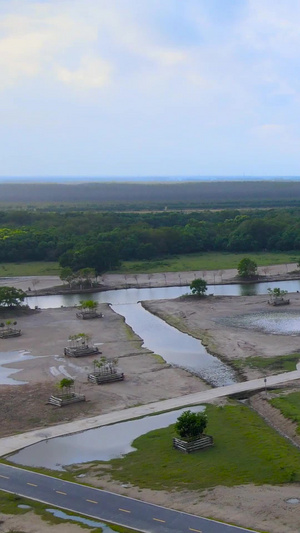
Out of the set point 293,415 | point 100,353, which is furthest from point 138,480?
point 100,353

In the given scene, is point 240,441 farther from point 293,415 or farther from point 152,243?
point 152,243

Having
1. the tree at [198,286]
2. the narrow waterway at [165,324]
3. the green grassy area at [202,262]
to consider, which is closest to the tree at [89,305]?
the narrow waterway at [165,324]

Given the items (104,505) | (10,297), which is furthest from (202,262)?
(104,505)

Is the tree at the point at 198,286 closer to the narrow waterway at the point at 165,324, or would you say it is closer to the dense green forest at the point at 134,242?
the narrow waterway at the point at 165,324

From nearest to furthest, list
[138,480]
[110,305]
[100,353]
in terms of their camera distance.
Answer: [138,480] → [100,353] → [110,305]

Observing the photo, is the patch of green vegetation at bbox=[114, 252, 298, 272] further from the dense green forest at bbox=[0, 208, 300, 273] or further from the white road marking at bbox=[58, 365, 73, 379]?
the white road marking at bbox=[58, 365, 73, 379]

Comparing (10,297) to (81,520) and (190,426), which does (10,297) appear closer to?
(190,426)

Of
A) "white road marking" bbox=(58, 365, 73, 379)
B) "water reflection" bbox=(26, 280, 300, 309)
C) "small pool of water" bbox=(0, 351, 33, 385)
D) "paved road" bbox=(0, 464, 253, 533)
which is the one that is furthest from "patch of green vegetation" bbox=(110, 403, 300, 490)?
"water reflection" bbox=(26, 280, 300, 309)
